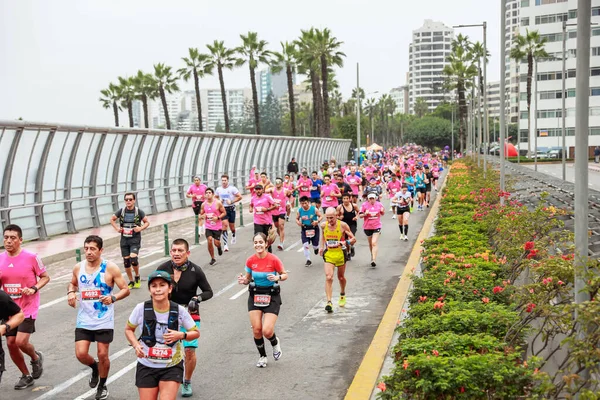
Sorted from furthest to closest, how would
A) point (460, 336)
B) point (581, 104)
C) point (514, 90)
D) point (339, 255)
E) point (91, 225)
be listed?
point (514, 90) → point (91, 225) → point (339, 255) → point (460, 336) → point (581, 104)

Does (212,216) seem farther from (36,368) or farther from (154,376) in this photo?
(154,376)

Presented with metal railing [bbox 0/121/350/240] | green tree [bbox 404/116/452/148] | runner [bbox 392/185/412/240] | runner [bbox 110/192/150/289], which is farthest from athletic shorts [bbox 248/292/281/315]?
green tree [bbox 404/116/452/148]

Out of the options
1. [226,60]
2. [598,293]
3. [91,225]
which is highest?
[226,60]

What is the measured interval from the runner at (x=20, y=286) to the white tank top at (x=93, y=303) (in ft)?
2.24

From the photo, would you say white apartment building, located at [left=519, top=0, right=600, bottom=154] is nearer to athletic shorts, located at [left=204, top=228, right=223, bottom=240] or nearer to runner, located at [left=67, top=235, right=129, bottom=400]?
athletic shorts, located at [left=204, top=228, right=223, bottom=240]

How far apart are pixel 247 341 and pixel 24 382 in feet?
9.82

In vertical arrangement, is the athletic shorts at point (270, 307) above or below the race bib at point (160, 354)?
below

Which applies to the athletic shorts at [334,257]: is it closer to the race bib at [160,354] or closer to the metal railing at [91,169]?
the race bib at [160,354]

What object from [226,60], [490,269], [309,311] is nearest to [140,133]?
[309,311]

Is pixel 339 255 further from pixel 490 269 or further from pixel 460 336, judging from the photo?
pixel 460 336

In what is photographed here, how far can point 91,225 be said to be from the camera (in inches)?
1008

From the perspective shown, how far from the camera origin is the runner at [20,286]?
8.42 metres

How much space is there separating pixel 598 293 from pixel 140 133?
23.5 metres

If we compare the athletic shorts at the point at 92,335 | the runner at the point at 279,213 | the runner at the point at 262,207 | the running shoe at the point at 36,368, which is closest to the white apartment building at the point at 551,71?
the runner at the point at 279,213
